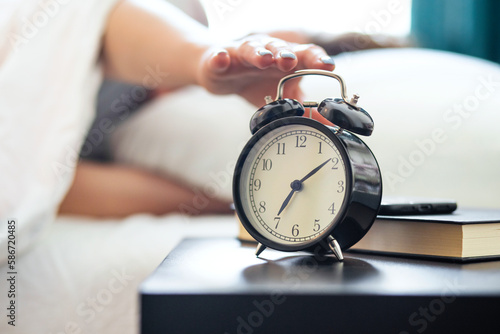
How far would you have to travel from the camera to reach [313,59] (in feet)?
2.57

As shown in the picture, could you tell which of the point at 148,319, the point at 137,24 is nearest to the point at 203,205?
the point at 137,24

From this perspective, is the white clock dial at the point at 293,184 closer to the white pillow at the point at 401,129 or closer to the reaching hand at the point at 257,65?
the reaching hand at the point at 257,65

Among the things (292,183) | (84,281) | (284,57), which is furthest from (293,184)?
(84,281)

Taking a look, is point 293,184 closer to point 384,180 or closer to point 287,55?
point 287,55

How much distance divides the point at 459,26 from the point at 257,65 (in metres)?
1.06

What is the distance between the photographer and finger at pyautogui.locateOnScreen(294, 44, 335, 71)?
0.77 metres

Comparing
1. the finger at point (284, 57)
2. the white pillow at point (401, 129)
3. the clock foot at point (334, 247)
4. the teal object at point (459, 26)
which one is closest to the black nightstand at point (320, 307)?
the clock foot at point (334, 247)

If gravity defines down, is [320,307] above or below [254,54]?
below

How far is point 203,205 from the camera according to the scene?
146cm

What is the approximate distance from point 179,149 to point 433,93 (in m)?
0.69

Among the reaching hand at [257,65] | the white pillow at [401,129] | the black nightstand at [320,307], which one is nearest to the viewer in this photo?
the black nightstand at [320,307]

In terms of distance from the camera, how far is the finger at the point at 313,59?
77 cm

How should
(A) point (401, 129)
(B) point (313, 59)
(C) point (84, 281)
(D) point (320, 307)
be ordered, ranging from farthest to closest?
(A) point (401, 129), (C) point (84, 281), (B) point (313, 59), (D) point (320, 307)

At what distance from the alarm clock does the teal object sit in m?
1.02
